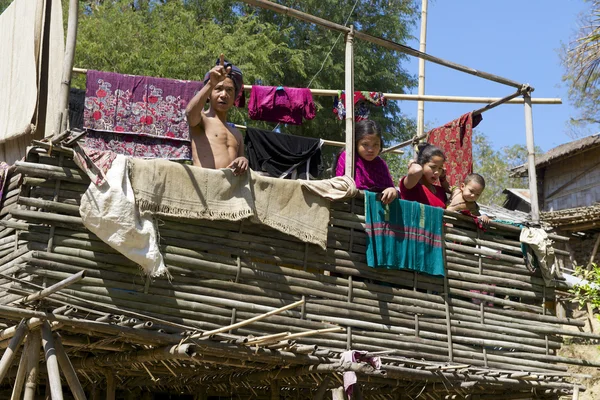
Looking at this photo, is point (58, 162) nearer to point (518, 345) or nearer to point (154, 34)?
point (518, 345)

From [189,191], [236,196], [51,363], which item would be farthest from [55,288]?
[236,196]

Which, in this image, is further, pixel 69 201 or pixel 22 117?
pixel 22 117

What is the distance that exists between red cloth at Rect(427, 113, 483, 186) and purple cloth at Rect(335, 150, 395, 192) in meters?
2.02

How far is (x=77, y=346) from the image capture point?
19.1 feet

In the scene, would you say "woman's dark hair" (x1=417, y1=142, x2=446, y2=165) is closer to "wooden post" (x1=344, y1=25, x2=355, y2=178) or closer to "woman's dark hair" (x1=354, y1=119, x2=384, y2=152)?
"woman's dark hair" (x1=354, y1=119, x2=384, y2=152)

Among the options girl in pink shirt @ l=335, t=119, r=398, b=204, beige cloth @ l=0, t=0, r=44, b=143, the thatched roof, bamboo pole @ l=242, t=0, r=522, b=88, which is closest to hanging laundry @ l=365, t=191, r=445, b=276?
girl in pink shirt @ l=335, t=119, r=398, b=204

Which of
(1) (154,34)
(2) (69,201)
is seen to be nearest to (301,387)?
(2) (69,201)

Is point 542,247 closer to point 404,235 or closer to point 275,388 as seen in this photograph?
point 404,235

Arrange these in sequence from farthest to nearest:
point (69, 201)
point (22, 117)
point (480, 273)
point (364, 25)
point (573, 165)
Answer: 1. point (573, 165)
2. point (364, 25)
3. point (480, 273)
4. point (22, 117)
5. point (69, 201)

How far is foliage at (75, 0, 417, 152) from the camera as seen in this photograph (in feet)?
51.2

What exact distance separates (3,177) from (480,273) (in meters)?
4.14

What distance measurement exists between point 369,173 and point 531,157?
6.86 ft

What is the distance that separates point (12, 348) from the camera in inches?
196

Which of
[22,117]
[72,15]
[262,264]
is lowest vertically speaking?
[262,264]
